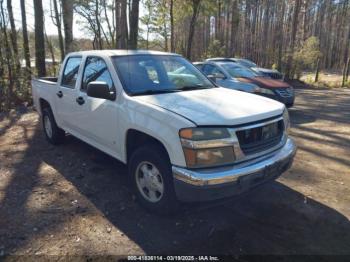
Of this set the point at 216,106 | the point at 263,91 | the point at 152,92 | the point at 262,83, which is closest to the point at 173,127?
the point at 216,106

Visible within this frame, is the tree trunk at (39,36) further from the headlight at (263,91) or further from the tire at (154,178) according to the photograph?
the tire at (154,178)

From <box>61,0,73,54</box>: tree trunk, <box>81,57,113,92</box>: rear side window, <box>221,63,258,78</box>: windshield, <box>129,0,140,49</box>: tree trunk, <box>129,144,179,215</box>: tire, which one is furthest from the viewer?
<box>129,0,140,49</box>: tree trunk

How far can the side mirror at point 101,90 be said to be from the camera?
12.7 ft

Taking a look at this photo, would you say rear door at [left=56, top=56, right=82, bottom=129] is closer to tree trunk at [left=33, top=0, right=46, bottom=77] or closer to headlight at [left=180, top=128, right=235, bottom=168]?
headlight at [left=180, top=128, right=235, bottom=168]

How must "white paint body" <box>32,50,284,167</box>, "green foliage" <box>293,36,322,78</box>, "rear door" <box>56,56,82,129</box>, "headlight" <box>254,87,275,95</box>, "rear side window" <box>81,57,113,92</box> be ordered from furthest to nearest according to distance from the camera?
1. "green foliage" <box>293,36,322,78</box>
2. "headlight" <box>254,87,275,95</box>
3. "rear door" <box>56,56,82,129</box>
4. "rear side window" <box>81,57,113,92</box>
5. "white paint body" <box>32,50,284,167</box>

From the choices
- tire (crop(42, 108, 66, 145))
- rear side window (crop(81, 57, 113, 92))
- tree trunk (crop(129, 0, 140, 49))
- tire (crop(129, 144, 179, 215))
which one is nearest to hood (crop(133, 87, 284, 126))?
tire (crop(129, 144, 179, 215))

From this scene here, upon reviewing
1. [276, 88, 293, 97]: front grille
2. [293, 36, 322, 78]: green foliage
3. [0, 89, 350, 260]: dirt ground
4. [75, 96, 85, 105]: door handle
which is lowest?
[0, 89, 350, 260]: dirt ground

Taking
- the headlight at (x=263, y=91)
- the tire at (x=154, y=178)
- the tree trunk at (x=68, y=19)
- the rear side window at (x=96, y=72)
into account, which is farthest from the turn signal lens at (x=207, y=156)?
the tree trunk at (x=68, y=19)

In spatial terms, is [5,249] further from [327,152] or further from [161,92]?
[327,152]

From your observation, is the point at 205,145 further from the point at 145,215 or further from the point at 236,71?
the point at 236,71

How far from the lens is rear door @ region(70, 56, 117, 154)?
13.6 ft

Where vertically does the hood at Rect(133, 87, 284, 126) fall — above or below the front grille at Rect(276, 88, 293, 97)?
above

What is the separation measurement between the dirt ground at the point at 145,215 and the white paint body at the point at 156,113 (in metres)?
0.64

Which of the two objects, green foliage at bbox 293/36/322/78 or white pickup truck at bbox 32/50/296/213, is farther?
green foliage at bbox 293/36/322/78
